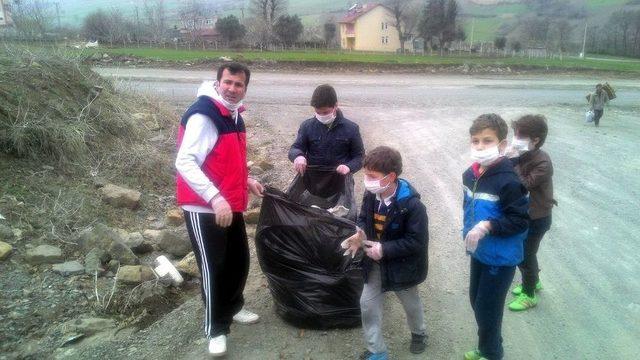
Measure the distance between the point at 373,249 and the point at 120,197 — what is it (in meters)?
3.25

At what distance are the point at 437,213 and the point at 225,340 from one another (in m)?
2.97

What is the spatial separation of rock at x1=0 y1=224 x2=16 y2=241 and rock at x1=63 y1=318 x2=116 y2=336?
3.75ft

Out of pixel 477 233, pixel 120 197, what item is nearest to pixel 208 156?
pixel 477 233

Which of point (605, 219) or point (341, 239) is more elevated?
point (341, 239)

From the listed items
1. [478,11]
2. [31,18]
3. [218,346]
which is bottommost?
[218,346]

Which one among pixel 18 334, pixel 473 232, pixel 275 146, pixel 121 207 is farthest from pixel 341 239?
pixel 275 146

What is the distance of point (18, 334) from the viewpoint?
277 cm

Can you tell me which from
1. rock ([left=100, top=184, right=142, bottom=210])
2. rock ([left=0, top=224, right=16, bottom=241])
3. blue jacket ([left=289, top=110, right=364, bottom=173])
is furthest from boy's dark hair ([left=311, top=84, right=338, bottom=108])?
rock ([left=0, top=224, right=16, bottom=241])

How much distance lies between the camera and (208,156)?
255 cm

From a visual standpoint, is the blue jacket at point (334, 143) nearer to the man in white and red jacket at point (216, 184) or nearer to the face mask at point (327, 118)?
the face mask at point (327, 118)

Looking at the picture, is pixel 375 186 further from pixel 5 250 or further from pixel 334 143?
pixel 5 250

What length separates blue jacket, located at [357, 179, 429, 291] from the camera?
235 centimetres

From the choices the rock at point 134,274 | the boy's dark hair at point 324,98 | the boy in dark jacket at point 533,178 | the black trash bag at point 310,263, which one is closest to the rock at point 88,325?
the rock at point 134,274

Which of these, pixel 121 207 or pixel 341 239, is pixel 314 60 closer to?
pixel 121 207
